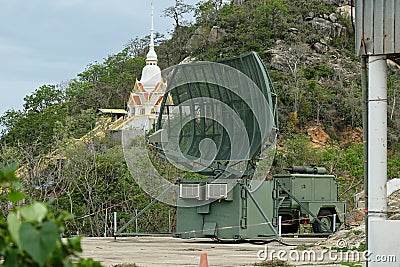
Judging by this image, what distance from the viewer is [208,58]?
73.4 metres

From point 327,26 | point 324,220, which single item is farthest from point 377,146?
point 327,26

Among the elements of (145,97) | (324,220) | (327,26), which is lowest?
(324,220)

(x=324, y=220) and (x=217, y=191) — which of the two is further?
(x=324, y=220)

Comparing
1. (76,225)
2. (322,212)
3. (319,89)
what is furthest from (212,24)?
(322,212)

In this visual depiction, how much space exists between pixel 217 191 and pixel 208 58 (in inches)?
2102

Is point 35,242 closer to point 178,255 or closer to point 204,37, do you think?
point 178,255

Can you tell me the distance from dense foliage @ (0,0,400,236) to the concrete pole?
20921 millimetres

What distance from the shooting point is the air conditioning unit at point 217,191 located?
20.6 metres

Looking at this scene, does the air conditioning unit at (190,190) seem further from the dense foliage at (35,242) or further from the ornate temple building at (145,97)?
the ornate temple building at (145,97)

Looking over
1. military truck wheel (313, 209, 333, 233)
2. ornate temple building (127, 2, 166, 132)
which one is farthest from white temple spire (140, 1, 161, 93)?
military truck wheel (313, 209, 333, 233)

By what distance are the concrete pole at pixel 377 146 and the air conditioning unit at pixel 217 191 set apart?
Result: 10.7m

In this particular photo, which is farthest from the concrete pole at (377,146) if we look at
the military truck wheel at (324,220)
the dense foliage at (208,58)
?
the dense foliage at (208,58)

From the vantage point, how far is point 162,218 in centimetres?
3378

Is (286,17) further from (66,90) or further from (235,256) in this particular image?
(235,256)
